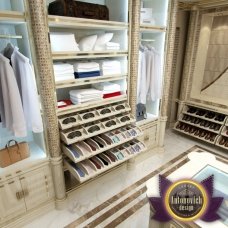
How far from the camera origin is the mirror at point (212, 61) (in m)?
3.23

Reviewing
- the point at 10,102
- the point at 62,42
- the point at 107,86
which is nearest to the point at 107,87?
the point at 107,86

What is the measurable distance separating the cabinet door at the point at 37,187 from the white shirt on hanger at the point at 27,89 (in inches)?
19.6

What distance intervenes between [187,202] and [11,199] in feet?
5.51

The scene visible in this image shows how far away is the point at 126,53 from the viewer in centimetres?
231

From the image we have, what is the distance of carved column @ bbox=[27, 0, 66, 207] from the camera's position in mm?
1562

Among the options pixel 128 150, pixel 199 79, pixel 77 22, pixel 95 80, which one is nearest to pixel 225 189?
pixel 128 150

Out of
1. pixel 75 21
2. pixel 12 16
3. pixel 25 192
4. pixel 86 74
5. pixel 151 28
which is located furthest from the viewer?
pixel 151 28

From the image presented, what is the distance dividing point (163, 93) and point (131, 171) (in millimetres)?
1299

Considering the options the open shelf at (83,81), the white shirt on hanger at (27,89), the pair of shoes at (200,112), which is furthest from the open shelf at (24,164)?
the pair of shoes at (200,112)

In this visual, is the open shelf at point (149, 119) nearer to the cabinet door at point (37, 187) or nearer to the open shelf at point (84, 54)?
the open shelf at point (84, 54)

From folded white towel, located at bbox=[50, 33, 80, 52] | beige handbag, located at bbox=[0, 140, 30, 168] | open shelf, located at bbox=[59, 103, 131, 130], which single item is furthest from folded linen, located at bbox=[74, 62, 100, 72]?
beige handbag, located at bbox=[0, 140, 30, 168]

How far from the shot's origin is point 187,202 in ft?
3.51

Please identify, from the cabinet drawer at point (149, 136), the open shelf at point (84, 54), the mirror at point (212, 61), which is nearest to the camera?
the open shelf at point (84, 54)

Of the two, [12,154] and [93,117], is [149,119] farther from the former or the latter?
[12,154]
